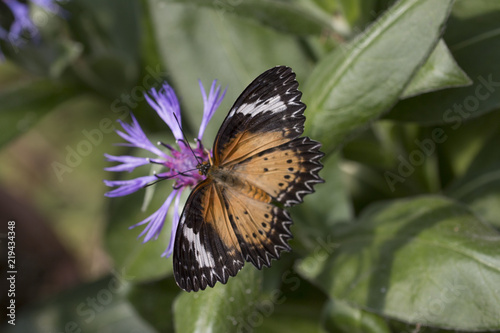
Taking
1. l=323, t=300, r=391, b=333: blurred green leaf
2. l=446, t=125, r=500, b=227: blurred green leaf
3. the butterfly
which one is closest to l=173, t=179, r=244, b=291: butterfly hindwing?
the butterfly

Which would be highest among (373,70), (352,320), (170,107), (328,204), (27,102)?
(27,102)

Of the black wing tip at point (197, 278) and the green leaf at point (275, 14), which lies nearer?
the black wing tip at point (197, 278)

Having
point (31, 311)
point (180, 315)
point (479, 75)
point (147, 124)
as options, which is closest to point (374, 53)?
point (479, 75)

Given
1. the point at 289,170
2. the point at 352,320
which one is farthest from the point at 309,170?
the point at 352,320

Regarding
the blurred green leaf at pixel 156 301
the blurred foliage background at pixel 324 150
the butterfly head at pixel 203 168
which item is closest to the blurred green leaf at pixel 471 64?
the blurred foliage background at pixel 324 150

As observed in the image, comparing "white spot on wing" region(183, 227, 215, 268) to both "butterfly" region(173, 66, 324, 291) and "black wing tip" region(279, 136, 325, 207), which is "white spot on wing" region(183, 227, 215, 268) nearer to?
"butterfly" region(173, 66, 324, 291)

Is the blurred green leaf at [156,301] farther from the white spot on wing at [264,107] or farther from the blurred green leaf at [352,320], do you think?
the white spot on wing at [264,107]

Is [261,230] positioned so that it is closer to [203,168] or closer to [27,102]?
[203,168]
